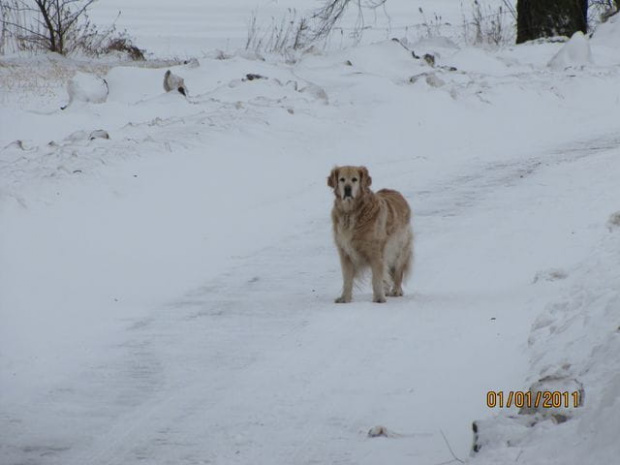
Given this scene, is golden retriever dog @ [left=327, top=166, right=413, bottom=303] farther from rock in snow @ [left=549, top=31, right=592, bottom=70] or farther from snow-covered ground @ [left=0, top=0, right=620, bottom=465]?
rock in snow @ [left=549, top=31, right=592, bottom=70]

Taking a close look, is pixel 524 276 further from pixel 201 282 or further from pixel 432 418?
pixel 432 418

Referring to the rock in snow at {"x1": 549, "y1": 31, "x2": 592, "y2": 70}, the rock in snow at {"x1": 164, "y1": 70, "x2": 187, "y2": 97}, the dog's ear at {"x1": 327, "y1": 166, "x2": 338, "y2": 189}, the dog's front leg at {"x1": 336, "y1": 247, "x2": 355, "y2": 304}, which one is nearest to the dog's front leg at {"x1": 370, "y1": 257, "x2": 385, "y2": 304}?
the dog's front leg at {"x1": 336, "y1": 247, "x2": 355, "y2": 304}

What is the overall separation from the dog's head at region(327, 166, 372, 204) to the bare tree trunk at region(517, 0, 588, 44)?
19715mm

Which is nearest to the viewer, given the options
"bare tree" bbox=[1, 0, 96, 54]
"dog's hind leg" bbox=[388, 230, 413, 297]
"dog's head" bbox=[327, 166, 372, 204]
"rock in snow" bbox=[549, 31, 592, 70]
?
"dog's head" bbox=[327, 166, 372, 204]

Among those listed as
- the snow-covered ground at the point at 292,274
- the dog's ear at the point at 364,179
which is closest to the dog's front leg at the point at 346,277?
the snow-covered ground at the point at 292,274

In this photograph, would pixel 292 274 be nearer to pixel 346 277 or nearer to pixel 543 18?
pixel 346 277

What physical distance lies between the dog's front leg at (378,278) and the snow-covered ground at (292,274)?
421 millimetres

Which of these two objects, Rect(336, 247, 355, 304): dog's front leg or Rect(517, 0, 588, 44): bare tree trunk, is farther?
Rect(517, 0, 588, 44): bare tree trunk

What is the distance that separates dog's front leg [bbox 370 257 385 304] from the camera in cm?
949

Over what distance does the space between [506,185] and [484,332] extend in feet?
20.1

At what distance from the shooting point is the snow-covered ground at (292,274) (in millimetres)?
5949

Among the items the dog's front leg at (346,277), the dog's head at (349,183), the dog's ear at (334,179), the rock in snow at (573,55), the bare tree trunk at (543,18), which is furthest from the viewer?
the bare tree trunk at (543,18)

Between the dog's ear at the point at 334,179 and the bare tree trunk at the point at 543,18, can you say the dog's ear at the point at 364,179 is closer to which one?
the dog's ear at the point at 334,179
